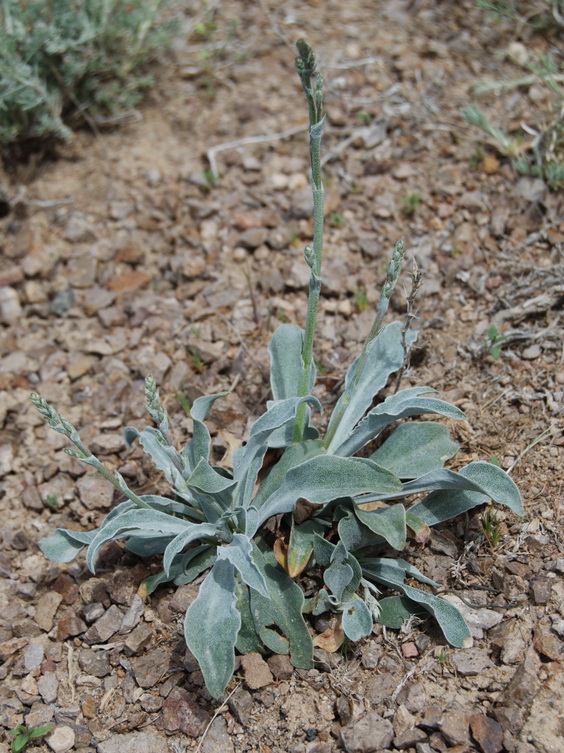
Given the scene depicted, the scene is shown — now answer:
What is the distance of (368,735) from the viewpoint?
2195 millimetres

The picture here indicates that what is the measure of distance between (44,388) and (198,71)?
2629 mm

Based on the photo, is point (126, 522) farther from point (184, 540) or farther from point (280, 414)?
point (280, 414)

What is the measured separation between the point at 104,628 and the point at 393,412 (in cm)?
142

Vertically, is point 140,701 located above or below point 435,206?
below

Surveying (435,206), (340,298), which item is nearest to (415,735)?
(340,298)

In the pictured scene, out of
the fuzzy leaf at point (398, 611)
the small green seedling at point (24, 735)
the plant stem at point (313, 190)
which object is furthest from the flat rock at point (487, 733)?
the small green seedling at point (24, 735)

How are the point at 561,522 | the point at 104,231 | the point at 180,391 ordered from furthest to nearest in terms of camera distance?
the point at 104,231
the point at 180,391
the point at 561,522

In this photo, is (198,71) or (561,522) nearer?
(561,522)

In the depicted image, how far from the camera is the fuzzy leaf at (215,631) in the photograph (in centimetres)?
220

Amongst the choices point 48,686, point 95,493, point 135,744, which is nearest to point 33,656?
point 48,686

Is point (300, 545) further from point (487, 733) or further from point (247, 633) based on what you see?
point (487, 733)

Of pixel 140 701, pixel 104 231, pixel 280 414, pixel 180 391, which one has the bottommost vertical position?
pixel 140 701

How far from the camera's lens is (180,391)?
3363 mm

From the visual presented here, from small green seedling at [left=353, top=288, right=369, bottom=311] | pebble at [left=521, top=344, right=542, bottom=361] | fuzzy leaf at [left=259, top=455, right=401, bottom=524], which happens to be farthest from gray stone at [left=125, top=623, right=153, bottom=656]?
pebble at [left=521, top=344, right=542, bottom=361]
